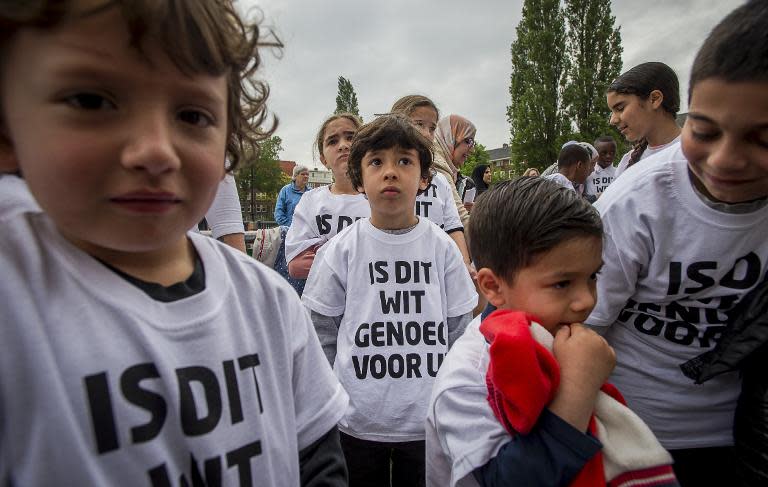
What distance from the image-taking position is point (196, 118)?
0.81 metres

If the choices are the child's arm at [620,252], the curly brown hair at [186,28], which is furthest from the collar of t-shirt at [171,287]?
the child's arm at [620,252]

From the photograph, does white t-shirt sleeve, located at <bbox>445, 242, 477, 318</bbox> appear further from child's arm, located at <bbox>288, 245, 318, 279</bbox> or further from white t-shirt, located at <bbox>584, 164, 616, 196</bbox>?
white t-shirt, located at <bbox>584, 164, 616, 196</bbox>

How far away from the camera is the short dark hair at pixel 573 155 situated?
5707mm

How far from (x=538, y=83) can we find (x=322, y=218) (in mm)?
31949

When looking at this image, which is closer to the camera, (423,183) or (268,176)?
(423,183)

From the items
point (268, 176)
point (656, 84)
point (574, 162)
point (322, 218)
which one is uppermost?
point (268, 176)

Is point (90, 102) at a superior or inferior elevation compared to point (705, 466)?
superior

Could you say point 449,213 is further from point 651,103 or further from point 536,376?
point 536,376

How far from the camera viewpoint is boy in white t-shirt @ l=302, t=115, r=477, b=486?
189 cm

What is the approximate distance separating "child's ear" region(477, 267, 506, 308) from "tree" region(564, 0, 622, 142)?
3099cm

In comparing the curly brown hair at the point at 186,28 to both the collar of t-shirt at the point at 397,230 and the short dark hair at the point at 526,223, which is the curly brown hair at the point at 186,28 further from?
the collar of t-shirt at the point at 397,230

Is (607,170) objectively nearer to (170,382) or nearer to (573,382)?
(573,382)

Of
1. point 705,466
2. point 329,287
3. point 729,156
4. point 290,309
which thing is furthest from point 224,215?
point 705,466

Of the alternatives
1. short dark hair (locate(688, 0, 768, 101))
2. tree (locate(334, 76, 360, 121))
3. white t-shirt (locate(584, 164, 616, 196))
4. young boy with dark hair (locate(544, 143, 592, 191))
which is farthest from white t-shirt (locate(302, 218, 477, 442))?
tree (locate(334, 76, 360, 121))
